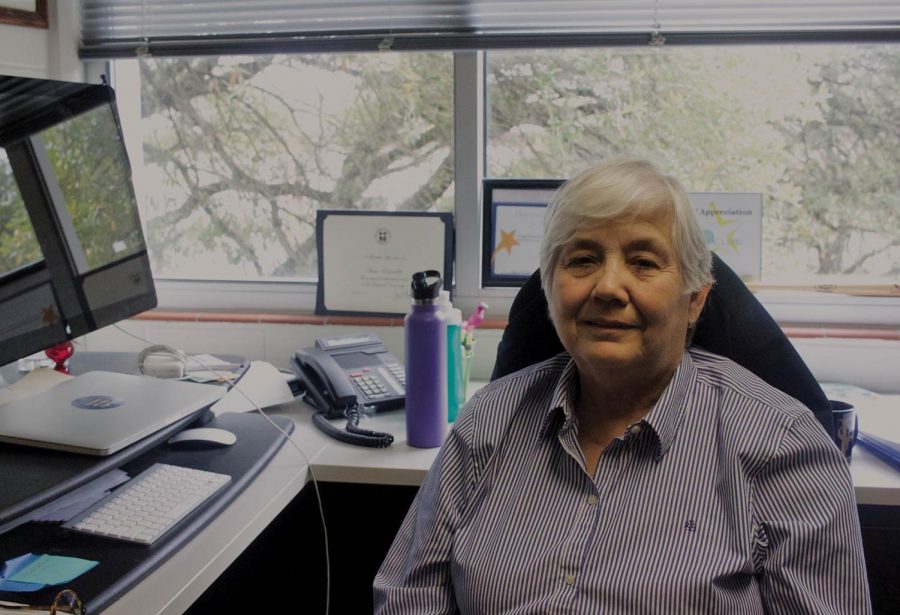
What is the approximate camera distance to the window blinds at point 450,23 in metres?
2.01

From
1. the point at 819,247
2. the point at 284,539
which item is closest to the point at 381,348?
the point at 284,539

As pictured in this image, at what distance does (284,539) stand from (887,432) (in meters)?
1.39

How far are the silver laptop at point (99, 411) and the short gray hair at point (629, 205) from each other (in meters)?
0.67

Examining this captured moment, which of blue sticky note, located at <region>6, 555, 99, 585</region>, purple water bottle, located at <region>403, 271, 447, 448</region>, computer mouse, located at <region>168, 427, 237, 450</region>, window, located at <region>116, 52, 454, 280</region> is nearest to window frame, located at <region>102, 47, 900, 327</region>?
window, located at <region>116, 52, 454, 280</region>

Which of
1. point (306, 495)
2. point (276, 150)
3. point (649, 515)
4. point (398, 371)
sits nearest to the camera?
point (649, 515)

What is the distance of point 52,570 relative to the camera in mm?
1060

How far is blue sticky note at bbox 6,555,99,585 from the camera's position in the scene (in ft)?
3.39

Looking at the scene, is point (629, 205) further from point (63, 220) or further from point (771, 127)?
point (771, 127)

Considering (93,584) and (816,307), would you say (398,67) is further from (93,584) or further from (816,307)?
(93,584)

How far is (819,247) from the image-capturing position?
2.16 meters

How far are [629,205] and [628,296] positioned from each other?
13 cm

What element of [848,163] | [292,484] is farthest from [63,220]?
[848,163]

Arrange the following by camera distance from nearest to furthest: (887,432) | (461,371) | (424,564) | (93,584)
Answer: (93,584), (424,564), (887,432), (461,371)

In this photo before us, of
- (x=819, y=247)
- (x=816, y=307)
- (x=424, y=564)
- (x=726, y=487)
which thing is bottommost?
(x=424, y=564)
